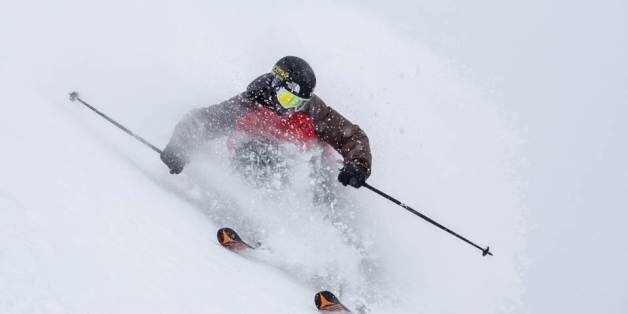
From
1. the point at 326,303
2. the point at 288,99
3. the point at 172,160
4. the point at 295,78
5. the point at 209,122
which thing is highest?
the point at 295,78

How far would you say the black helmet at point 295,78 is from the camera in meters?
4.98

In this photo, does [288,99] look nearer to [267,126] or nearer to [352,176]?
[267,126]

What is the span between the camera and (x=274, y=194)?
17.1 ft

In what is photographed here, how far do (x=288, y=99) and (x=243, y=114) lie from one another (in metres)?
0.57

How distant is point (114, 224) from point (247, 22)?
6296 millimetres

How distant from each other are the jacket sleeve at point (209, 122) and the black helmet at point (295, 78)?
50 centimetres

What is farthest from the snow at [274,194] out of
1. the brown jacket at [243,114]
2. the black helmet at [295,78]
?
the black helmet at [295,78]

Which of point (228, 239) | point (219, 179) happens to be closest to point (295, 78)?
point (219, 179)

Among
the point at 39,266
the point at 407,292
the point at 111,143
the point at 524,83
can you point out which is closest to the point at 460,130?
the point at 524,83

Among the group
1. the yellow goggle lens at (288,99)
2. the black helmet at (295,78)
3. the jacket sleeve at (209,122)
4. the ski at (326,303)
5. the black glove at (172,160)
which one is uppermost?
the black helmet at (295,78)

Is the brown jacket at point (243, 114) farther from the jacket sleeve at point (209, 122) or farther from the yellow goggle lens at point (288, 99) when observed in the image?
the yellow goggle lens at point (288, 99)

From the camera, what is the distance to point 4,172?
2.62 m

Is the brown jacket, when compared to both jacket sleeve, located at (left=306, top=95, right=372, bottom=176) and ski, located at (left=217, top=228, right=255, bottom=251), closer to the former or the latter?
jacket sleeve, located at (left=306, top=95, right=372, bottom=176)

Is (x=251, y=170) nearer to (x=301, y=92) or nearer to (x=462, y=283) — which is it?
(x=301, y=92)
